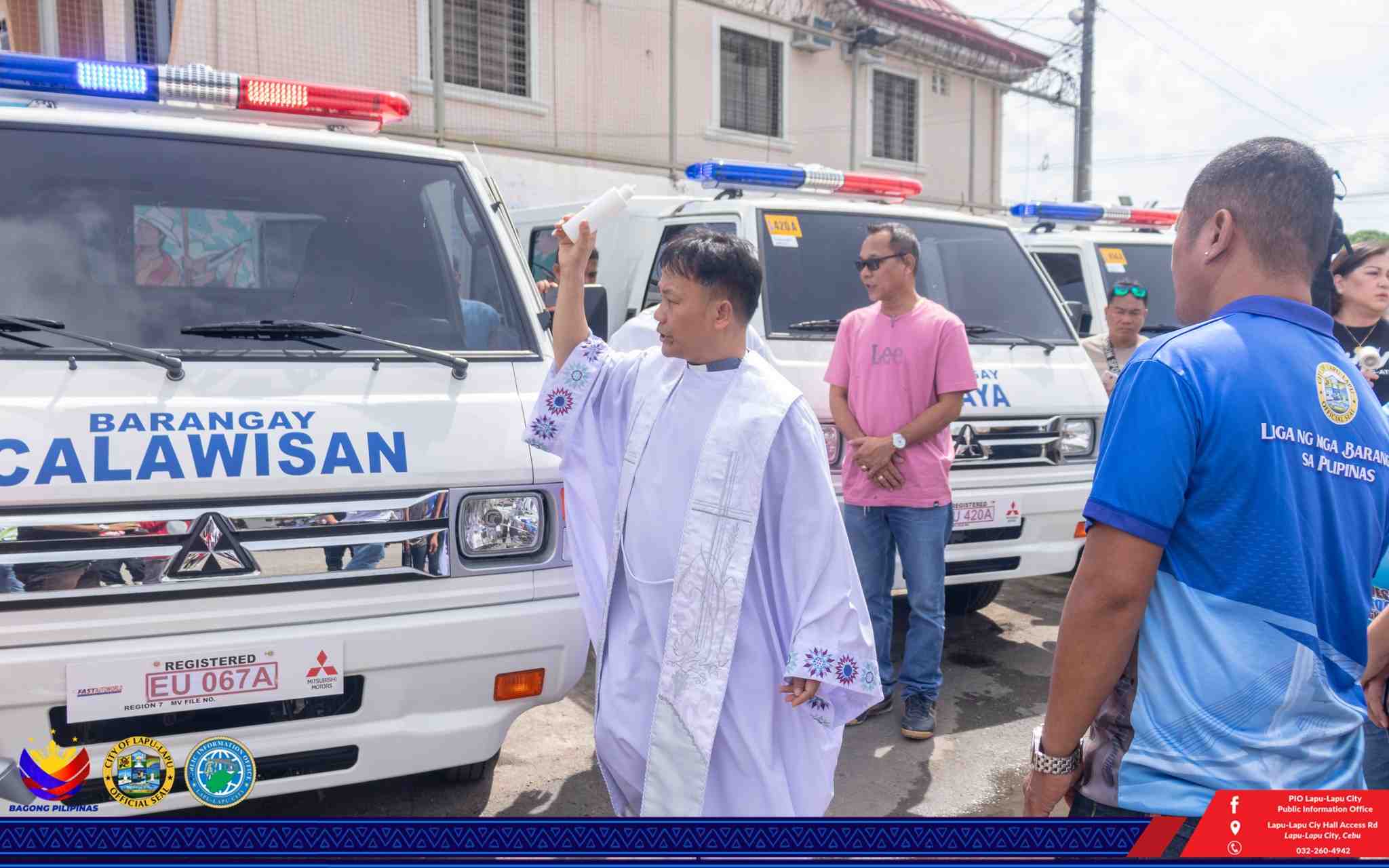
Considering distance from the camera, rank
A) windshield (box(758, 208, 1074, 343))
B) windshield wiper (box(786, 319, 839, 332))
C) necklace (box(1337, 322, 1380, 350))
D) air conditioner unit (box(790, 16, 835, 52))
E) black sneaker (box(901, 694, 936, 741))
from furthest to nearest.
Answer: air conditioner unit (box(790, 16, 835, 52)), windshield (box(758, 208, 1074, 343)), windshield wiper (box(786, 319, 839, 332)), black sneaker (box(901, 694, 936, 741)), necklace (box(1337, 322, 1380, 350))

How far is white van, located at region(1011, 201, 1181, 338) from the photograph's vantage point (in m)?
7.34

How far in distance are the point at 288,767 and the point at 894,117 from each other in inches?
651

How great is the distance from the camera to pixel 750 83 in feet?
49.7

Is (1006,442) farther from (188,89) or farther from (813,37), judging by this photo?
(813,37)

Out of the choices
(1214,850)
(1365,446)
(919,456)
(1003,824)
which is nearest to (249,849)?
(1003,824)

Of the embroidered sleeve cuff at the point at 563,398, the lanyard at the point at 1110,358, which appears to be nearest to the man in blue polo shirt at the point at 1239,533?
the embroidered sleeve cuff at the point at 563,398

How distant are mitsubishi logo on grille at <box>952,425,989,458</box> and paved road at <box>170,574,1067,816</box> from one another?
3.34ft

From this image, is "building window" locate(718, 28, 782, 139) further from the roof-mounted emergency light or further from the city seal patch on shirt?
the city seal patch on shirt

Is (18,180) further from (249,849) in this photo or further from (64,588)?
(249,849)

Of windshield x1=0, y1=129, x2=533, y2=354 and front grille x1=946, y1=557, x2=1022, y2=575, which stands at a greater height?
windshield x1=0, y1=129, x2=533, y2=354

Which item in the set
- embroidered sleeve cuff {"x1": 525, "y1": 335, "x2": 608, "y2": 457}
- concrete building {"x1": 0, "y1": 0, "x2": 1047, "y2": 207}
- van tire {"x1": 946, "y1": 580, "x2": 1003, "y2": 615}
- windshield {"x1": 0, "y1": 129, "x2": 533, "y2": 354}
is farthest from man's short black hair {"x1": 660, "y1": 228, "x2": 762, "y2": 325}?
concrete building {"x1": 0, "y1": 0, "x2": 1047, "y2": 207}

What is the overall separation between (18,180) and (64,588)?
1.22 meters

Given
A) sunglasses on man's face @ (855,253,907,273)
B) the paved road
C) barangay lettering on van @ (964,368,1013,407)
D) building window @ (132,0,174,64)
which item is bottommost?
the paved road

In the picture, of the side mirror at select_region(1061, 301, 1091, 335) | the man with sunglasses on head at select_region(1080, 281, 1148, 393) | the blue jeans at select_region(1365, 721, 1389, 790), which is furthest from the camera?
the side mirror at select_region(1061, 301, 1091, 335)
